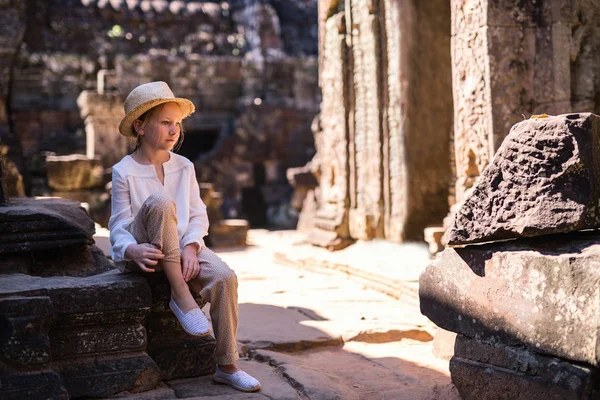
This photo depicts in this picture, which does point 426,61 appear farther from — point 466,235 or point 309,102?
point 309,102

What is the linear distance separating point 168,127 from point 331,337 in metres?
1.78

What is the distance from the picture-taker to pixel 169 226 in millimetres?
2896

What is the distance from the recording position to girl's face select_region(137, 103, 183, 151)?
3.15 metres

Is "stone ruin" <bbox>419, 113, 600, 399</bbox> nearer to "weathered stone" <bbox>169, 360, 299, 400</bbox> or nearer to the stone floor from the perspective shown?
the stone floor

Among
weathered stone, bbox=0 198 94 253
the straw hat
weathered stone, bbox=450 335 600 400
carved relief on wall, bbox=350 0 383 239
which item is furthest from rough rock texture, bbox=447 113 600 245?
carved relief on wall, bbox=350 0 383 239

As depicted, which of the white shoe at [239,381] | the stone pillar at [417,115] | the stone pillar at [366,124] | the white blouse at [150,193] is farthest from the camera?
the stone pillar at [366,124]

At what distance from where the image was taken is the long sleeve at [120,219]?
2922 millimetres

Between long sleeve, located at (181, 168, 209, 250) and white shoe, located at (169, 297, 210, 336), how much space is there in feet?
1.01

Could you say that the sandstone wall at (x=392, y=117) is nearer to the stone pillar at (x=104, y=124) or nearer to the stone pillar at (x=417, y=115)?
the stone pillar at (x=417, y=115)

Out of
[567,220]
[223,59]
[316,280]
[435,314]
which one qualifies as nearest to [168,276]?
[435,314]

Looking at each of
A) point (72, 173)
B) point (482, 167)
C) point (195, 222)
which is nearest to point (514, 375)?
point (195, 222)

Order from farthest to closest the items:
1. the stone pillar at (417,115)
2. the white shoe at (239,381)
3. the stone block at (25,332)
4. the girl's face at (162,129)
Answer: the stone pillar at (417,115) → the girl's face at (162,129) → the white shoe at (239,381) → the stone block at (25,332)

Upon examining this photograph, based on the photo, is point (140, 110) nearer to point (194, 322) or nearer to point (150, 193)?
point (150, 193)

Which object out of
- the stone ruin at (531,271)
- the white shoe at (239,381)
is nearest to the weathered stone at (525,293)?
the stone ruin at (531,271)
